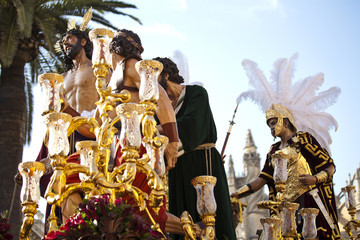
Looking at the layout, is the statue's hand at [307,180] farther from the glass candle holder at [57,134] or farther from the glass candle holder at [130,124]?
the glass candle holder at [57,134]

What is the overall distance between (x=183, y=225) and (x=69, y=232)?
134 centimetres

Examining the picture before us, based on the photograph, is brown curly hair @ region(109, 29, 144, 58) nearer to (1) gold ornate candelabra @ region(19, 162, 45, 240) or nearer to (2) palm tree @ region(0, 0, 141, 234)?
(1) gold ornate candelabra @ region(19, 162, 45, 240)

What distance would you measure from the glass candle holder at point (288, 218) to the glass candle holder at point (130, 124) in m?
3.04

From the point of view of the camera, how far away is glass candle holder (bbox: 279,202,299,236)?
22.4ft

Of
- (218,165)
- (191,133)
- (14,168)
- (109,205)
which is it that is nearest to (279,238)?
(218,165)

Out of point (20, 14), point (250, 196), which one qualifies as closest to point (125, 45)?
point (20, 14)

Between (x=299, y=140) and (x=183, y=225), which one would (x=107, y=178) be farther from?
(x=299, y=140)

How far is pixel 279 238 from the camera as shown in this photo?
21.6 ft

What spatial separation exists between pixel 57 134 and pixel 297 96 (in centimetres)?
655

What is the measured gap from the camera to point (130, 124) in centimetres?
441

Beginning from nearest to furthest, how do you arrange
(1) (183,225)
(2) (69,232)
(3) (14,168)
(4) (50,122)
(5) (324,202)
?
1. (2) (69,232)
2. (4) (50,122)
3. (1) (183,225)
4. (5) (324,202)
5. (3) (14,168)

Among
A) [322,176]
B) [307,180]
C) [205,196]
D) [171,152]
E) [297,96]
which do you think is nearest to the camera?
[205,196]

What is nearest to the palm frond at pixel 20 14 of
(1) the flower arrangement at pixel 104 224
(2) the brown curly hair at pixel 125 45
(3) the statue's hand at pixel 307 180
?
(2) the brown curly hair at pixel 125 45

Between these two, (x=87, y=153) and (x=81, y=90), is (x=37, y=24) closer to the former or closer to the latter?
(x=81, y=90)
